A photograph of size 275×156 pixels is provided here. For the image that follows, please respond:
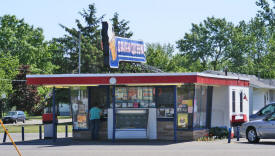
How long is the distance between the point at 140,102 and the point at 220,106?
5370 mm

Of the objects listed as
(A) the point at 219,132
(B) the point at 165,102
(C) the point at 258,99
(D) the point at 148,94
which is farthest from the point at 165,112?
(C) the point at 258,99

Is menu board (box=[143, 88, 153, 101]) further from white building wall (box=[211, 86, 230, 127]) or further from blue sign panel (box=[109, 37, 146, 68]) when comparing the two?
blue sign panel (box=[109, 37, 146, 68])

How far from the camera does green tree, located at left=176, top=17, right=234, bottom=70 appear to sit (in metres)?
74.8

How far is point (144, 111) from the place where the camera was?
80.8ft

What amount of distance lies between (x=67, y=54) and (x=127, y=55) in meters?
36.7

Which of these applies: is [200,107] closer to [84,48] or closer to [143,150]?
[143,150]

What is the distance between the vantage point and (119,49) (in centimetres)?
3017

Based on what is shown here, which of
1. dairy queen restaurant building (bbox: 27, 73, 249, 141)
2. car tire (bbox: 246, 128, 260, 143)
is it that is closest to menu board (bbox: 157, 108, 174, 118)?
dairy queen restaurant building (bbox: 27, 73, 249, 141)

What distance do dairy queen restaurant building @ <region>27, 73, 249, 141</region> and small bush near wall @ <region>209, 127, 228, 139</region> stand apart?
349 millimetres

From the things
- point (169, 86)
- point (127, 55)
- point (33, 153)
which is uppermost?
point (127, 55)

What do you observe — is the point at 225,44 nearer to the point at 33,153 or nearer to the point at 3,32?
the point at 3,32

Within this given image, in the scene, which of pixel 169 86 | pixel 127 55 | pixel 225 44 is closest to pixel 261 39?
pixel 225 44

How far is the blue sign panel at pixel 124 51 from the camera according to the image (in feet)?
96.7

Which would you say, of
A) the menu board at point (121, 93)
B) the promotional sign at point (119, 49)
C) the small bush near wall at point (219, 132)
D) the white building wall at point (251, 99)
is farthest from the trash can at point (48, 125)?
the white building wall at point (251, 99)
